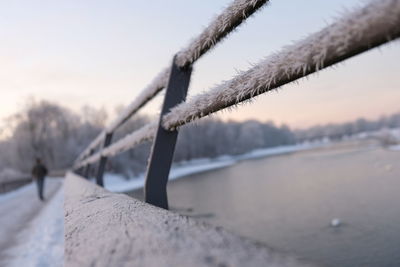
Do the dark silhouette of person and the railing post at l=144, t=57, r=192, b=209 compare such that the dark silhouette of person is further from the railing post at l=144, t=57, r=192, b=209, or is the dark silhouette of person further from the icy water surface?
the railing post at l=144, t=57, r=192, b=209

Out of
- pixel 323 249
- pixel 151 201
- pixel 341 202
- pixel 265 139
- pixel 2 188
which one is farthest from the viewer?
pixel 265 139

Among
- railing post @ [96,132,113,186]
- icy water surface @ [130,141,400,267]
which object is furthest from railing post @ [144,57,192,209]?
icy water surface @ [130,141,400,267]

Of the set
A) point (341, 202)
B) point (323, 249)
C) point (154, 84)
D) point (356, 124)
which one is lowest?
point (323, 249)

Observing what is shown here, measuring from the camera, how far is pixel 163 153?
1631 millimetres

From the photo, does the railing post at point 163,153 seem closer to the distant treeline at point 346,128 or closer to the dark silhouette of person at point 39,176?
the dark silhouette of person at point 39,176

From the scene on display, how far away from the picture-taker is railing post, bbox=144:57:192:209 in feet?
5.34

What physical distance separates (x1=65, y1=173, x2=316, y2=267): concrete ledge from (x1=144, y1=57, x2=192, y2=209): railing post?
646 millimetres

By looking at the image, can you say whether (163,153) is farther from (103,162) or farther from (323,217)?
(323,217)

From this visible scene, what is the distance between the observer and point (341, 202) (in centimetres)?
1359

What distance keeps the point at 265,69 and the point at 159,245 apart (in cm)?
48

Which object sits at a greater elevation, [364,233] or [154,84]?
[154,84]

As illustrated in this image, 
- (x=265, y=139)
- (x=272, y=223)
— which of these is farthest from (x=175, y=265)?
(x=265, y=139)

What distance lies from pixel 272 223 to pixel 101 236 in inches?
424

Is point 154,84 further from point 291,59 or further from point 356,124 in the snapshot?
point 356,124
